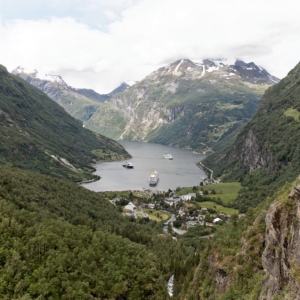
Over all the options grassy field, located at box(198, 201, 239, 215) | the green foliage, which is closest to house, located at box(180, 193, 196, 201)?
grassy field, located at box(198, 201, 239, 215)

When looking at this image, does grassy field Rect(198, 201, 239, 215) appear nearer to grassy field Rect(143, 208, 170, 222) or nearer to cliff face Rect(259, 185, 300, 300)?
grassy field Rect(143, 208, 170, 222)

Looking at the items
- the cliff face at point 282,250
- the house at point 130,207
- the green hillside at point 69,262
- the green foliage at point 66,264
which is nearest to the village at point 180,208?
the house at point 130,207

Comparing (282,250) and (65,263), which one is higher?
(282,250)

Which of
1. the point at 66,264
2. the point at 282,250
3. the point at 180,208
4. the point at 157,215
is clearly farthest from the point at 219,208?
the point at 282,250

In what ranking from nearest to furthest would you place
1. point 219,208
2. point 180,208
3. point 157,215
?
point 157,215
point 180,208
point 219,208

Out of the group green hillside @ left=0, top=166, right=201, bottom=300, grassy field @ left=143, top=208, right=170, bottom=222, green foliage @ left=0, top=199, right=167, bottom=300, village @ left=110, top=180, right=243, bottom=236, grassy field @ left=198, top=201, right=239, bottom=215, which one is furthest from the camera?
grassy field @ left=198, top=201, right=239, bottom=215

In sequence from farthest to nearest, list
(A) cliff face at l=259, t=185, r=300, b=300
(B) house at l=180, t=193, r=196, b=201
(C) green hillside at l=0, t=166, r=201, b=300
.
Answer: (B) house at l=180, t=193, r=196, b=201 < (C) green hillside at l=0, t=166, r=201, b=300 < (A) cliff face at l=259, t=185, r=300, b=300

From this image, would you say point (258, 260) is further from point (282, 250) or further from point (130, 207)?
point (130, 207)
